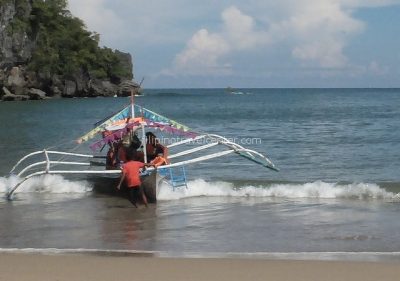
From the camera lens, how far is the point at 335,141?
98.6ft

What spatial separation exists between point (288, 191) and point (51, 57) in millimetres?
80029

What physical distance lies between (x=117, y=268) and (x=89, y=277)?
568 millimetres

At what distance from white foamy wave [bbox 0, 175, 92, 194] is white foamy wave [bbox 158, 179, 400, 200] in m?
2.75

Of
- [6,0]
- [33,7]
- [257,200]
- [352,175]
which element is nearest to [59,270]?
[257,200]

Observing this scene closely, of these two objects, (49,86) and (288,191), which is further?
(49,86)

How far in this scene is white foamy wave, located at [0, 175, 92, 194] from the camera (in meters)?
16.7

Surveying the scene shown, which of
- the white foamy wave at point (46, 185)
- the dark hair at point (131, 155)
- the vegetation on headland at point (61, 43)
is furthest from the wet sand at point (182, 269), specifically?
the vegetation on headland at point (61, 43)

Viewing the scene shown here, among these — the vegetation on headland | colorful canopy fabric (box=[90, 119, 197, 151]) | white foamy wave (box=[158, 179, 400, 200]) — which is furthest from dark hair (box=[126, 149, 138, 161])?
the vegetation on headland

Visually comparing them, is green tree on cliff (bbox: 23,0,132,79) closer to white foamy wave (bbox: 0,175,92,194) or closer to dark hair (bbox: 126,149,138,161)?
white foamy wave (bbox: 0,175,92,194)


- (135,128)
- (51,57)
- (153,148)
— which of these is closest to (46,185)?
(135,128)

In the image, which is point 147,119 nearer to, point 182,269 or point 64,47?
point 182,269

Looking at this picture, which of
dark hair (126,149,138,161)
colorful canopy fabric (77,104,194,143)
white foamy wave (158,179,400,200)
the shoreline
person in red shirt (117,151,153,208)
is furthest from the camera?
dark hair (126,149,138,161)

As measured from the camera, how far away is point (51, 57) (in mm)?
91500

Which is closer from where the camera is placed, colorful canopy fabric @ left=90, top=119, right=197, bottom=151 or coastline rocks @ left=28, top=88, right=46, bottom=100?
colorful canopy fabric @ left=90, top=119, right=197, bottom=151
